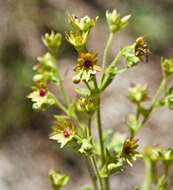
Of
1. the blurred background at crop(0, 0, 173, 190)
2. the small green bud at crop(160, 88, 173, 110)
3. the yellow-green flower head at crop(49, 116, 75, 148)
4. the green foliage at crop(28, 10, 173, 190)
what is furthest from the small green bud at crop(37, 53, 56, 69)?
the blurred background at crop(0, 0, 173, 190)

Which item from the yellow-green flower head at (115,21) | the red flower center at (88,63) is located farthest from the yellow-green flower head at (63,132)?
the yellow-green flower head at (115,21)

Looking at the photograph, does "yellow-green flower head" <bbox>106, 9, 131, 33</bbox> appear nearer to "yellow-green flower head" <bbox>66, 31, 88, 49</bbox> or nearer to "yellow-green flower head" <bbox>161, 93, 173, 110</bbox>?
"yellow-green flower head" <bbox>66, 31, 88, 49</bbox>

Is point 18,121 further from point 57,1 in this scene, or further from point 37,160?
point 57,1

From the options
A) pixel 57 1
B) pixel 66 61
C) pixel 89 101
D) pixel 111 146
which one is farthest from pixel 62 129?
pixel 57 1

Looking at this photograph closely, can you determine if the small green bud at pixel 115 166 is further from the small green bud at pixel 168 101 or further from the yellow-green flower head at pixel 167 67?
the yellow-green flower head at pixel 167 67

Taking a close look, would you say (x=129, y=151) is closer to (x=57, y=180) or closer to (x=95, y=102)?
(x=95, y=102)

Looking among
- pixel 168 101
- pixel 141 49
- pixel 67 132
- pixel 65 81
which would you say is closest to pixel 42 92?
pixel 67 132
